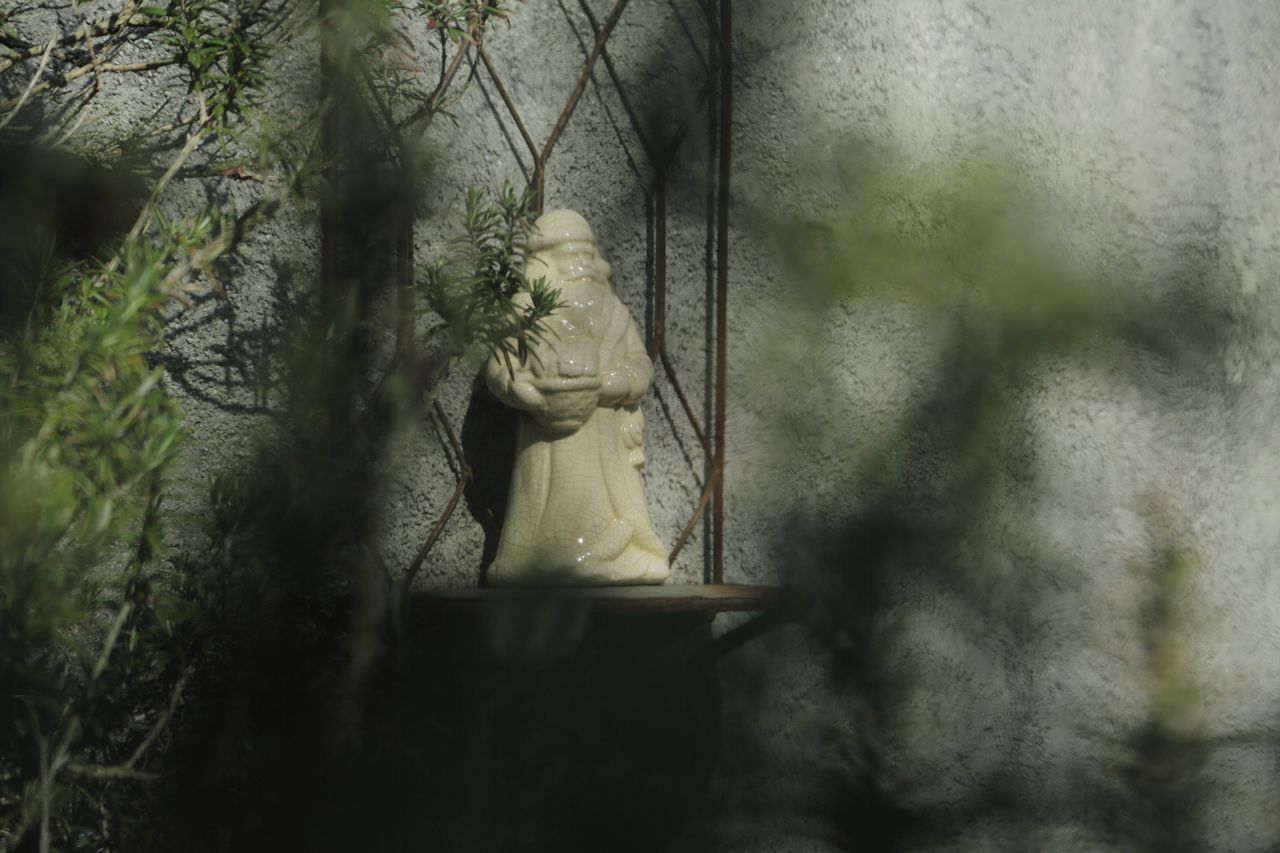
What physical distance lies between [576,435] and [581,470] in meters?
0.05

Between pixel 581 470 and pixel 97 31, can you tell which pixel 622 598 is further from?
pixel 97 31

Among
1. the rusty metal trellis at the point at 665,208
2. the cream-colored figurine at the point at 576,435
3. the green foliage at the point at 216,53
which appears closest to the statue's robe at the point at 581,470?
the cream-colored figurine at the point at 576,435

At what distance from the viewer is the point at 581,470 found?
6.55ft

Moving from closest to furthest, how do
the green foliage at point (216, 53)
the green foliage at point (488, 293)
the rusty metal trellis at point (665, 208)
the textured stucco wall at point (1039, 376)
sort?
the green foliage at point (216, 53)
the green foliage at point (488, 293)
the rusty metal trellis at point (665, 208)
the textured stucco wall at point (1039, 376)

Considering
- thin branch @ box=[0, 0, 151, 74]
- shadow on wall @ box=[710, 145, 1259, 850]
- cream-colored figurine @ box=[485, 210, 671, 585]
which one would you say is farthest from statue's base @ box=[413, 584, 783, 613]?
thin branch @ box=[0, 0, 151, 74]

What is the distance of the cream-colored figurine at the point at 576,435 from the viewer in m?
1.96

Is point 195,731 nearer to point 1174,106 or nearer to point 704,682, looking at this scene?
point 704,682

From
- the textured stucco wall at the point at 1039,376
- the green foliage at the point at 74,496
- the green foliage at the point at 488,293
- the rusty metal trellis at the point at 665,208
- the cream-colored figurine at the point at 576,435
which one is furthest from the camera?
the textured stucco wall at the point at 1039,376

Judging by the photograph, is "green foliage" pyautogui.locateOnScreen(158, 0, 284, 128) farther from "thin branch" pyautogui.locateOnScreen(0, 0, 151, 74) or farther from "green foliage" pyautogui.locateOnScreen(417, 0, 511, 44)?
"green foliage" pyautogui.locateOnScreen(417, 0, 511, 44)

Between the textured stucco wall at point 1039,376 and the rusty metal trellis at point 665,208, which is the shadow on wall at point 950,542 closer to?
the textured stucco wall at point 1039,376

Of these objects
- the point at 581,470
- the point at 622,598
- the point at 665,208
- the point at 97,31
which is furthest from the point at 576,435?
the point at 97,31

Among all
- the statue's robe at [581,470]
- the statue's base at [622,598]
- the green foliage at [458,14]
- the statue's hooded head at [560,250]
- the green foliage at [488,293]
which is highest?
the green foliage at [458,14]

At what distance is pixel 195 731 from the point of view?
1.88 m

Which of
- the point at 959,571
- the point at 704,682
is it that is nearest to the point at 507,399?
the point at 704,682
